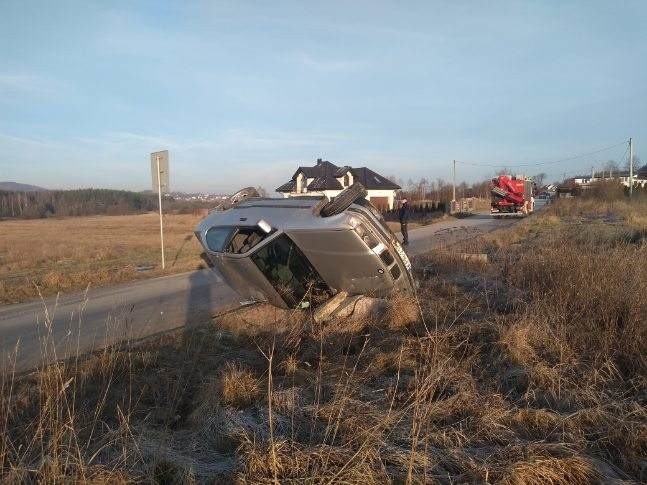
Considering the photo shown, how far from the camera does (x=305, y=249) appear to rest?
6789 mm

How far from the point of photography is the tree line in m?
106

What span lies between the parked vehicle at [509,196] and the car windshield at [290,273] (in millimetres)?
34293

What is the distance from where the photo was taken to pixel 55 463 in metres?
2.82

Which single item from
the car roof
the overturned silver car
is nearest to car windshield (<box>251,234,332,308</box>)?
the overturned silver car

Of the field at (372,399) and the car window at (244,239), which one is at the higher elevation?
the car window at (244,239)

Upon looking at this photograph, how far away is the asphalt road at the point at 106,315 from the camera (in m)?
6.53

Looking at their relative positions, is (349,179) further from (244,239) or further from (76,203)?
(76,203)

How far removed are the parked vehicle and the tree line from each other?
6800 centimetres

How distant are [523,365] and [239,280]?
3987 millimetres

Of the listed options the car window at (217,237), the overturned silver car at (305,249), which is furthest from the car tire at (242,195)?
the car window at (217,237)

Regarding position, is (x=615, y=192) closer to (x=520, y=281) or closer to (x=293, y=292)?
(x=520, y=281)

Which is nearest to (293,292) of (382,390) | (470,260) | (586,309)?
(382,390)

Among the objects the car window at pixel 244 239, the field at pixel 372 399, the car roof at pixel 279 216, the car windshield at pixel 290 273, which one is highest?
the car roof at pixel 279 216

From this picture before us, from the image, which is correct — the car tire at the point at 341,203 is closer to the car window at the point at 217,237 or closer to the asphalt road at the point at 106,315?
the car window at the point at 217,237
